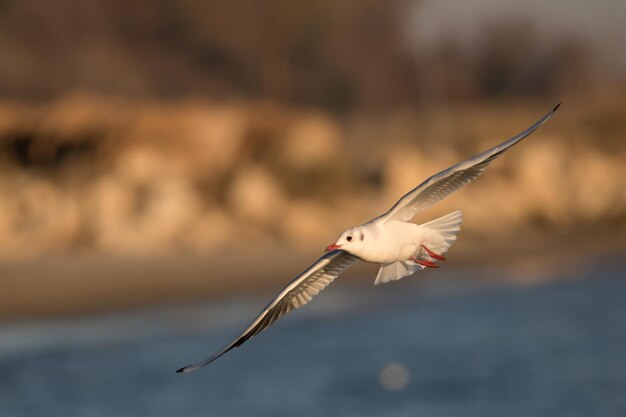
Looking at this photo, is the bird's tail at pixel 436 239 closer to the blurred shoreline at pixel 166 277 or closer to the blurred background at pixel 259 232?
the blurred background at pixel 259 232

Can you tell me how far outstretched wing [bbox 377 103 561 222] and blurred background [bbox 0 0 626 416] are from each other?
170 inches

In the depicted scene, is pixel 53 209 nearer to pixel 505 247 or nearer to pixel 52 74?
pixel 505 247

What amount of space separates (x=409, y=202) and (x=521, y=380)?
20.4 feet

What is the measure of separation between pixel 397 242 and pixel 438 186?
41cm

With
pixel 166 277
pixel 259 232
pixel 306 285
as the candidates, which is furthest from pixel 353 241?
pixel 259 232

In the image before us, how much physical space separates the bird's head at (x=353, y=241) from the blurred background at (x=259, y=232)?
450cm

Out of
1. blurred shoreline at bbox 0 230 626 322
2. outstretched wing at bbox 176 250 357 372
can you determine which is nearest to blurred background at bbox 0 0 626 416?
blurred shoreline at bbox 0 230 626 322

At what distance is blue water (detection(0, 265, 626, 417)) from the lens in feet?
35.4

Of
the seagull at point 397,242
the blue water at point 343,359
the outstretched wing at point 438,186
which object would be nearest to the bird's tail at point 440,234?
Result: the seagull at point 397,242

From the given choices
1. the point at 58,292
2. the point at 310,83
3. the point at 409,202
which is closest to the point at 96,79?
the point at 310,83

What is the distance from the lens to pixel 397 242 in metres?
6.24

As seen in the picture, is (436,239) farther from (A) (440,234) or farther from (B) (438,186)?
(B) (438,186)

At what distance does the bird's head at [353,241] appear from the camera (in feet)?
20.4

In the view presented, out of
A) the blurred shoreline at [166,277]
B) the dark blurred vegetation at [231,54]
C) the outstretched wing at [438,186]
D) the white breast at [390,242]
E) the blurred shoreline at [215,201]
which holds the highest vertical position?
the dark blurred vegetation at [231,54]
